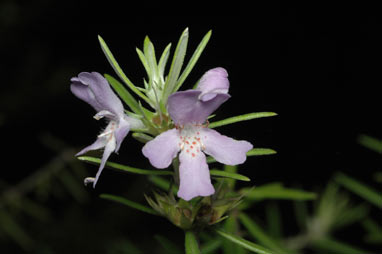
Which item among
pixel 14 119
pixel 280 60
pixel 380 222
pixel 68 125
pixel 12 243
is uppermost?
pixel 14 119

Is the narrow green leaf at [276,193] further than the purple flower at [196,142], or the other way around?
the narrow green leaf at [276,193]

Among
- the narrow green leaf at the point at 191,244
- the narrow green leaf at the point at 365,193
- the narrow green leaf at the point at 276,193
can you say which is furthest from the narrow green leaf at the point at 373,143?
the narrow green leaf at the point at 191,244

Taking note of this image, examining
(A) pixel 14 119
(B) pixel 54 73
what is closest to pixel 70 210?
(A) pixel 14 119

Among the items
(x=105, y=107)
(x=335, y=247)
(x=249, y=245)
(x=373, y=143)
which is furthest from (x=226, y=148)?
(x=335, y=247)

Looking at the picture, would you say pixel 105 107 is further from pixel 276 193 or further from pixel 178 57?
pixel 276 193

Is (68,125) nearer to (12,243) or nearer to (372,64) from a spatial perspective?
(12,243)

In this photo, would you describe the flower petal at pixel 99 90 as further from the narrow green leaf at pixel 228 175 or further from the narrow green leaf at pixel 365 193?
the narrow green leaf at pixel 365 193

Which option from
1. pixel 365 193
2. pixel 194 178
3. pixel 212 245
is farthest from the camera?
pixel 365 193
